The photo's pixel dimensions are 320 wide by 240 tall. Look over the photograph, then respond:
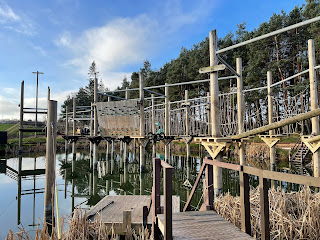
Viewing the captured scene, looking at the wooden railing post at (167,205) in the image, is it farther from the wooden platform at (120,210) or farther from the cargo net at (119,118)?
the cargo net at (119,118)

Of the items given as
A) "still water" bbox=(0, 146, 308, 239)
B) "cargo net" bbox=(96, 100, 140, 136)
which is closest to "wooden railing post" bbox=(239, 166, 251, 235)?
"still water" bbox=(0, 146, 308, 239)

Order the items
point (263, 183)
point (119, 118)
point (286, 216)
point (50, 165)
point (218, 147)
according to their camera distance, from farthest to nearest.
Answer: point (119, 118), point (50, 165), point (218, 147), point (286, 216), point (263, 183)

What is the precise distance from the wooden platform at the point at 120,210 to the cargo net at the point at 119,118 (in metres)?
5.62

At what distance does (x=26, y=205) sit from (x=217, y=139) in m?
6.77

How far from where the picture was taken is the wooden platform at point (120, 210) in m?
4.16

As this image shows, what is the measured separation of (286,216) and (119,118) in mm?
9189

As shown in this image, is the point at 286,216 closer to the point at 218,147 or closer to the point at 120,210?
the point at 218,147

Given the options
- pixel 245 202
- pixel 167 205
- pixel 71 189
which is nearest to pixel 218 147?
pixel 245 202

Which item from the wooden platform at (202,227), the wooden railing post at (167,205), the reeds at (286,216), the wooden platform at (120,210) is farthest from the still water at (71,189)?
the wooden railing post at (167,205)

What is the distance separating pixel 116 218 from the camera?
444 cm

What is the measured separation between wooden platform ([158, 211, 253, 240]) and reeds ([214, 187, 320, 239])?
17.7 inches

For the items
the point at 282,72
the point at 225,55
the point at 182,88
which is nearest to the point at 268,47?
the point at 282,72

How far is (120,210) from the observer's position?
494 centimetres

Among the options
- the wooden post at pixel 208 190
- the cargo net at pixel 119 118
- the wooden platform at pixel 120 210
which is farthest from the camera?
the cargo net at pixel 119 118
